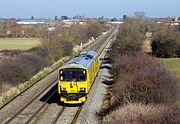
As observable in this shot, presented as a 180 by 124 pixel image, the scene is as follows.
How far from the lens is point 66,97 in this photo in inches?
934

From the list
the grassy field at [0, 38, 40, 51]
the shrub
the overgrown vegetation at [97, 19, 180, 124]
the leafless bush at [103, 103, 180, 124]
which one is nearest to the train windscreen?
the overgrown vegetation at [97, 19, 180, 124]

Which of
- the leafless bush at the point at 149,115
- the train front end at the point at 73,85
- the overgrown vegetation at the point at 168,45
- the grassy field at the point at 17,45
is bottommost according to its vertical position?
the grassy field at the point at 17,45

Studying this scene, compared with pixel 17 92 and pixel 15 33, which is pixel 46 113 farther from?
pixel 15 33

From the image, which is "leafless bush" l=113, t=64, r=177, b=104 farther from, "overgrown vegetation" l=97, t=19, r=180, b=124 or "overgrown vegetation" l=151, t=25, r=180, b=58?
"overgrown vegetation" l=151, t=25, r=180, b=58

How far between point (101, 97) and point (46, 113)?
549cm

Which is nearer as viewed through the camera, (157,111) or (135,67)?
(157,111)

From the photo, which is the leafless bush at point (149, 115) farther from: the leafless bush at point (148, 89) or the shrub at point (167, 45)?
the shrub at point (167, 45)

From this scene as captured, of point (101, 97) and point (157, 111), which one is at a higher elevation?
point (157, 111)

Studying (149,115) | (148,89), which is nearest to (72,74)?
(148,89)

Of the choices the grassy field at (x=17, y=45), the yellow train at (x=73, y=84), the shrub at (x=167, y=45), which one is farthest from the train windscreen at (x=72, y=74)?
the grassy field at (x=17, y=45)

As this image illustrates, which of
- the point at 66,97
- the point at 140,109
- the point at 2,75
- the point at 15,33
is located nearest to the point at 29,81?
the point at 2,75

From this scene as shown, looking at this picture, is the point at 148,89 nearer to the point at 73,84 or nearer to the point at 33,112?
the point at 73,84

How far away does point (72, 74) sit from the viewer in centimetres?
2381

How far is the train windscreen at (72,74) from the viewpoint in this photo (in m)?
23.8
